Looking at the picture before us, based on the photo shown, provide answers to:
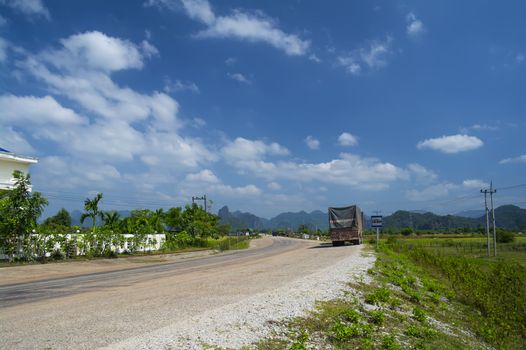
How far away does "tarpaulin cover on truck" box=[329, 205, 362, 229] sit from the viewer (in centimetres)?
4078

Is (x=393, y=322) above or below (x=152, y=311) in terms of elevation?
below

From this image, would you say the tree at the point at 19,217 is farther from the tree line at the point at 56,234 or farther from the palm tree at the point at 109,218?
the palm tree at the point at 109,218

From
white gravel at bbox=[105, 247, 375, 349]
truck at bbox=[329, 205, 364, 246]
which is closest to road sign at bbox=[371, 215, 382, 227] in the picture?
truck at bbox=[329, 205, 364, 246]

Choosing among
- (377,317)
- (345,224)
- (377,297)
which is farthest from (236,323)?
(345,224)

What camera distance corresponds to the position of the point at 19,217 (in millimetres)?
23953

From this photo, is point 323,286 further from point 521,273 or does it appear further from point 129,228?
point 129,228

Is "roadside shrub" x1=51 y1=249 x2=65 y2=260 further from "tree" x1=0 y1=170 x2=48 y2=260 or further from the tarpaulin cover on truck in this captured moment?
the tarpaulin cover on truck

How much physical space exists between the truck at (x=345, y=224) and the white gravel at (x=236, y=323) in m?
29.2

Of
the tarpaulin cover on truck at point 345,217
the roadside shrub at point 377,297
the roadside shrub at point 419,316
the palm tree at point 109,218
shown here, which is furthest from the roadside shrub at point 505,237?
the roadside shrub at point 419,316

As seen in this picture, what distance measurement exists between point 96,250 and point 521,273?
27.1 metres

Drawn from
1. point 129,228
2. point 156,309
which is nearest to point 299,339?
point 156,309

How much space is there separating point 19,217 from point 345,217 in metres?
28.7

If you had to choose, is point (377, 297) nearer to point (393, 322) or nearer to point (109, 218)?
point (393, 322)

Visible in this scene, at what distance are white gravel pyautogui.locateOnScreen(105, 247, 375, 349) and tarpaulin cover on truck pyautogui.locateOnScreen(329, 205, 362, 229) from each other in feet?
95.9
